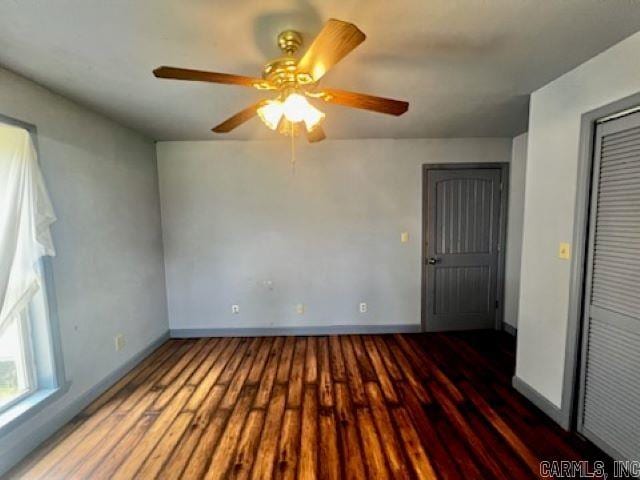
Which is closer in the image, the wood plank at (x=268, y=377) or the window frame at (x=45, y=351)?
the window frame at (x=45, y=351)

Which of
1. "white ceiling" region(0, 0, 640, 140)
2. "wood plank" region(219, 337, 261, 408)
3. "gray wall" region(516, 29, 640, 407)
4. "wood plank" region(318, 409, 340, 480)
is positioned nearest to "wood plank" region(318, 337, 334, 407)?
"wood plank" region(318, 409, 340, 480)

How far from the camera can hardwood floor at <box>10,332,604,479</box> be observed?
1651 mm

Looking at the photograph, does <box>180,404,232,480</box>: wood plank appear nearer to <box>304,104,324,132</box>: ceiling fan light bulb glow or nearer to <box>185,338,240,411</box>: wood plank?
<box>185,338,240,411</box>: wood plank

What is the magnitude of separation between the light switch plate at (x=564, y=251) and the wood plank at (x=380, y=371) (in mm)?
1619

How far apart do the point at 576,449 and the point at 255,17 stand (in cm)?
306

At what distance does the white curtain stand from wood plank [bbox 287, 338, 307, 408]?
1.94m

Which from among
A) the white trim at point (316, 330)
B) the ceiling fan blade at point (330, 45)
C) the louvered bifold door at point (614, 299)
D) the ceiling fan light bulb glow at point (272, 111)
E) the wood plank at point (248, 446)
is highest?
the ceiling fan blade at point (330, 45)

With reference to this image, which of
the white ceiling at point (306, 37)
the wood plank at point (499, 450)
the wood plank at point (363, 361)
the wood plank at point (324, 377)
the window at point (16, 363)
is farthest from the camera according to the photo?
the wood plank at point (363, 361)

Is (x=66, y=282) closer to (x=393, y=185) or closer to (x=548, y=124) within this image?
(x=393, y=185)

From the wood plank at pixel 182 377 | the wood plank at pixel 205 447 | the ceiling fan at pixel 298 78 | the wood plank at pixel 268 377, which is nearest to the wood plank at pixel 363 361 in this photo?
the wood plank at pixel 268 377

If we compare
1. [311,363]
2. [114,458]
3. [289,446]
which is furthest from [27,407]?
[311,363]

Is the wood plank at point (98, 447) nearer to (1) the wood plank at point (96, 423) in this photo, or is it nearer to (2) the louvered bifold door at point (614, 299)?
(1) the wood plank at point (96, 423)

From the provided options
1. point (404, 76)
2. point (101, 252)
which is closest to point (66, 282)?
point (101, 252)

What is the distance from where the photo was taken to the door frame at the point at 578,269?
1731 mm
